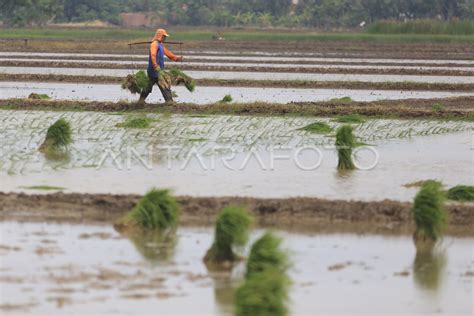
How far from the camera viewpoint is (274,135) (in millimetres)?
16297

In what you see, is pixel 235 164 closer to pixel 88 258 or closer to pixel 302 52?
pixel 88 258

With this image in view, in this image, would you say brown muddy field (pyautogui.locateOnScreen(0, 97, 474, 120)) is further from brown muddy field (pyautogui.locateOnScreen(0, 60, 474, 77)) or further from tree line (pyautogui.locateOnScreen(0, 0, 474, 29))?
tree line (pyautogui.locateOnScreen(0, 0, 474, 29))

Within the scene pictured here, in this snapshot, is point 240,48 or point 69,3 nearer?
point 240,48

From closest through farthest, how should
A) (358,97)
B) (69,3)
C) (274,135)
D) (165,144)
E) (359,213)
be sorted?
(359,213), (165,144), (274,135), (358,97), (69,3)

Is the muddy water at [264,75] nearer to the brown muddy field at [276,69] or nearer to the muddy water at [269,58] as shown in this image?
the brown muddy field at [276,69]

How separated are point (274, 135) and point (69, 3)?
75.6 meters

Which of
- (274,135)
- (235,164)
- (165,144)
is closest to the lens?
(235,164)

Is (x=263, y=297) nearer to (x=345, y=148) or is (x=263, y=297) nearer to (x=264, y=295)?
(x=264, y=295)

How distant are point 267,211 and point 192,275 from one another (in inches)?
87.2

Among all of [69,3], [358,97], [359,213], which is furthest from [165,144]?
[69,3]

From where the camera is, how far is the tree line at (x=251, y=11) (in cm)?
7333

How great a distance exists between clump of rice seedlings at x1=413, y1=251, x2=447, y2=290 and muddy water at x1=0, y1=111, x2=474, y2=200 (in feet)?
7.63

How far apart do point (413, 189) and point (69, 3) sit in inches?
3160

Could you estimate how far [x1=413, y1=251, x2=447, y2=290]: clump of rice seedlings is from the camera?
8086mm
